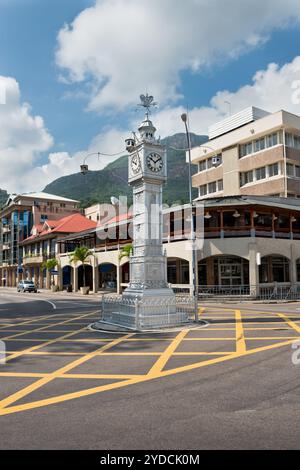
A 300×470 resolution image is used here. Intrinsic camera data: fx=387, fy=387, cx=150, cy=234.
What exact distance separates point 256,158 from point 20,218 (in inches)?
1974

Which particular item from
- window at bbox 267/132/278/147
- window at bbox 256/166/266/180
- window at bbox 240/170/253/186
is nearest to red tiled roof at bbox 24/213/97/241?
window at bbox 240/170/253/186

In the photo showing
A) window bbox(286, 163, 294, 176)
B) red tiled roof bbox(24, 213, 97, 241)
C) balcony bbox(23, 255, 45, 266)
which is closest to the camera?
window bbox(286, 163, 294, 176)

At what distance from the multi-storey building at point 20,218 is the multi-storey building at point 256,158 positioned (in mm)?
35934

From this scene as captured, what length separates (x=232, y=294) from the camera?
30.5 meters

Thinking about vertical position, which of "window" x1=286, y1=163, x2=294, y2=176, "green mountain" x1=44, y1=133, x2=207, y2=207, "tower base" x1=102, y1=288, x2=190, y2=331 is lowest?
"tower base" x1=102, y1=288, x2=190, y2=331

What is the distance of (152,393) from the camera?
679cm

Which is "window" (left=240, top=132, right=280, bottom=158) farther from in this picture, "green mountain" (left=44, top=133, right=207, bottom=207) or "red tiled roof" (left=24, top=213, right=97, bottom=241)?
"green mountain" (left=44, top=133, right=207, bottom=207)

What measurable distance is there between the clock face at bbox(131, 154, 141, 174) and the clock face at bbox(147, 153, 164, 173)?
0.45m

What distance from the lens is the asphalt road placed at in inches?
195

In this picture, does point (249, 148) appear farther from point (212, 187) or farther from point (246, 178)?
point (212, 187)

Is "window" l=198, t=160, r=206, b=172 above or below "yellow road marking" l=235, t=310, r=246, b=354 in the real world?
above

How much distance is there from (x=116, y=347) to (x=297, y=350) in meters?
4.92

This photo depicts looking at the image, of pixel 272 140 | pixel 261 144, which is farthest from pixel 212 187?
pixel 272 140

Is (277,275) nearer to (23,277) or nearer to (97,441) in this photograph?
(97,441)
